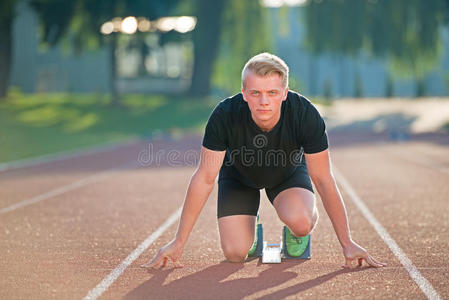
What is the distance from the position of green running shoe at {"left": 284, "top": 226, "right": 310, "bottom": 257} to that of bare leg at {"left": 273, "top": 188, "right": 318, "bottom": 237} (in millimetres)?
163

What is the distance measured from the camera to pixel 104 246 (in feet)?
25.1

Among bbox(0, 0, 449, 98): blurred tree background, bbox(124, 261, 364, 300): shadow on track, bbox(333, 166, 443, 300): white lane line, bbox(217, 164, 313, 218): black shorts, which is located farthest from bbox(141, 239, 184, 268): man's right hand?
bbox(0, 0, 449, 98): blurred tree background

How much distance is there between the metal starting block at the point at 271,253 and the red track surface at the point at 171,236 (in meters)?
0.11

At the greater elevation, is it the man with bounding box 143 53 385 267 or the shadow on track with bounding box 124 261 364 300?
the man with bounding box 143 53 385 267

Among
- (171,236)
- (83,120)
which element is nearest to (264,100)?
(171,236)

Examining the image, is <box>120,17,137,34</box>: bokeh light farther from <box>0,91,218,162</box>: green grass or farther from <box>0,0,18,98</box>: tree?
<box>0,0,18,98</box>: tree

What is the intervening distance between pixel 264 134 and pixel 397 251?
1921 millimetres

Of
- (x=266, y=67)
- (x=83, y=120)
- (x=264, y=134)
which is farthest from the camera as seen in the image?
(x=83, y=120)

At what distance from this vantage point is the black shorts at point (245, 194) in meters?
6.81

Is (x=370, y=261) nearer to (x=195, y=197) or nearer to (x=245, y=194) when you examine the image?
(x=245, y=194)

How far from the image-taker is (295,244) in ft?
22.5

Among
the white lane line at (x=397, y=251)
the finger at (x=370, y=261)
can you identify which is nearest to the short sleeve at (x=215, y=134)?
the finger at (x=370, y=261)

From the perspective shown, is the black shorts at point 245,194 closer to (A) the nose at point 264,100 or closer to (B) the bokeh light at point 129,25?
(A) the nose at point 264,100

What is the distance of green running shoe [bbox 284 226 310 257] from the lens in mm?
6844
